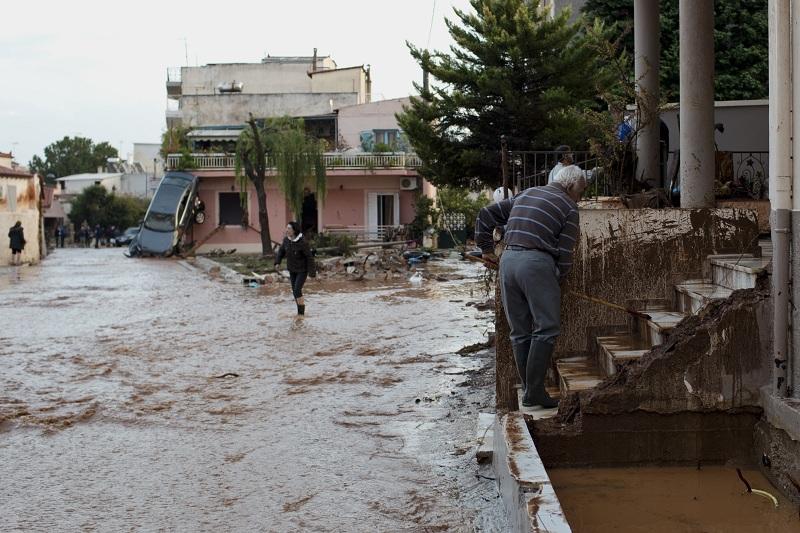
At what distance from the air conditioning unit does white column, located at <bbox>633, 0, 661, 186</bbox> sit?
34.7 meters

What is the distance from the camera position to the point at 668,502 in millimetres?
5219

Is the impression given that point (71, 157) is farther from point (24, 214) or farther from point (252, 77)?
point (24, 214)

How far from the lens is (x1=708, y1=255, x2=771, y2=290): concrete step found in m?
6.22

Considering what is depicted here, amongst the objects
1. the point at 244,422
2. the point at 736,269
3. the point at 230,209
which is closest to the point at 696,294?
the point at 736,269

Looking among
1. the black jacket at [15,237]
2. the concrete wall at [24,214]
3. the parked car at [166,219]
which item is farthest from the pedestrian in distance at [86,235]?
the black jacket at [15,237]

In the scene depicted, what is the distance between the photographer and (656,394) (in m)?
5.88

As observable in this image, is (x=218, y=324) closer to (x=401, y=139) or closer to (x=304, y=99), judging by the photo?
(x=401, y=139)

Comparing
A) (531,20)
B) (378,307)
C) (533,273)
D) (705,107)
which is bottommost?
(378,307)

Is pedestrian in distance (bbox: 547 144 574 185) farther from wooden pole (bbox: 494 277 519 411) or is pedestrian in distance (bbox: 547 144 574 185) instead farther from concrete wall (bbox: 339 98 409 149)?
concrete wall (bbox: 339 98 409 149)

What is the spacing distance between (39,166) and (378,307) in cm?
10512

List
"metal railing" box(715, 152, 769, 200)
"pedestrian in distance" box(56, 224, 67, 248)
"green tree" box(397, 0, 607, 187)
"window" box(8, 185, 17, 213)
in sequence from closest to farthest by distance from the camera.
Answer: "metal railing" box(715, 152, 769, 200)
"green tree" box(397, 0, 607, 187)
"window" box(8, 185, 17, 213)
"pedestrian in distance" box(56, 224, 67, 248)

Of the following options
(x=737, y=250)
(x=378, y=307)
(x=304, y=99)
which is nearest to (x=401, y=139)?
(x=304, y=99)

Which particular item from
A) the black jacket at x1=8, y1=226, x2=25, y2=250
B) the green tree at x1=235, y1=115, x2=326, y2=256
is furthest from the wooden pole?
the black jacket at x1=8, y1=226, x2=25, y2=250

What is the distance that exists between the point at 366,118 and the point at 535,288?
45.7 meters
